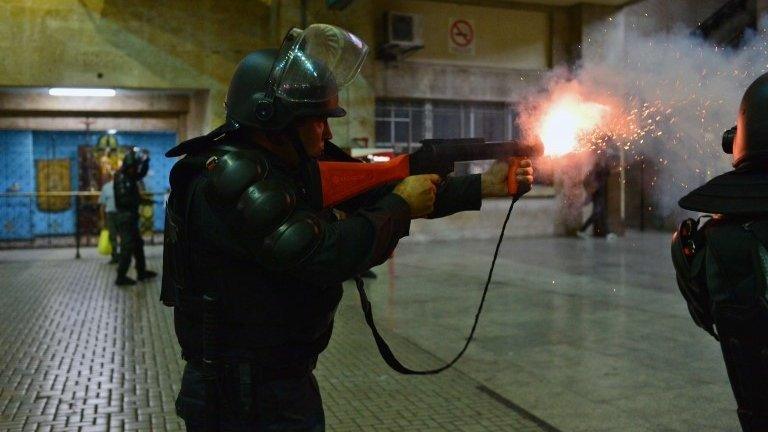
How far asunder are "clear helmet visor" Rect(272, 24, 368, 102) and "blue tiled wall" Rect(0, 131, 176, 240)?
14.4 metres

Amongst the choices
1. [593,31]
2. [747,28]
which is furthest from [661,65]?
[593,31]

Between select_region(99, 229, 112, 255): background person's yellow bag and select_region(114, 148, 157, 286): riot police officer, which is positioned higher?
select_region(114, 148, 157, 286): riot police officer

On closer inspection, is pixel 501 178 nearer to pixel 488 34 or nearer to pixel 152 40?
pixel 152 40

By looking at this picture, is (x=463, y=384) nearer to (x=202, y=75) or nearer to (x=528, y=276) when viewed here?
(x=528, y=276)

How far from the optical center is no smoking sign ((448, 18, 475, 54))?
15.3 m

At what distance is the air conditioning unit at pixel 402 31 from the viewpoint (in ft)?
46.9

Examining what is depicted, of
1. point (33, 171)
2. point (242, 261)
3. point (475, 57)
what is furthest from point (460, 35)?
point (242, 261)

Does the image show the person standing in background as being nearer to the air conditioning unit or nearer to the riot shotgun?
the air conditioning unit

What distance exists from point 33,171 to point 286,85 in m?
16.6

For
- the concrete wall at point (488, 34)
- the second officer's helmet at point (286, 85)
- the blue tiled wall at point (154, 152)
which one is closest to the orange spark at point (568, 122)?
the second officer's helmet at point (286, 85)

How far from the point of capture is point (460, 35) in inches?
603

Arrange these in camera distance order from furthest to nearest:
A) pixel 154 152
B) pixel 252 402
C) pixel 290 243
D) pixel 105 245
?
pixel 154 152 → pixel 105 245 → pixel 252 402 → pixel 290 243

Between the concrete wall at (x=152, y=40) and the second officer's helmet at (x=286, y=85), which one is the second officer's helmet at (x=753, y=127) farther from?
the concrete wall at (x=152, y=40)

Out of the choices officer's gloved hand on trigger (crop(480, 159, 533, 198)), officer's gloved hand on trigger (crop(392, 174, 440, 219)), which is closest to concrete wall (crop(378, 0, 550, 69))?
officer's gloved hand on trigger (crop(480, 159, 533, 198))
